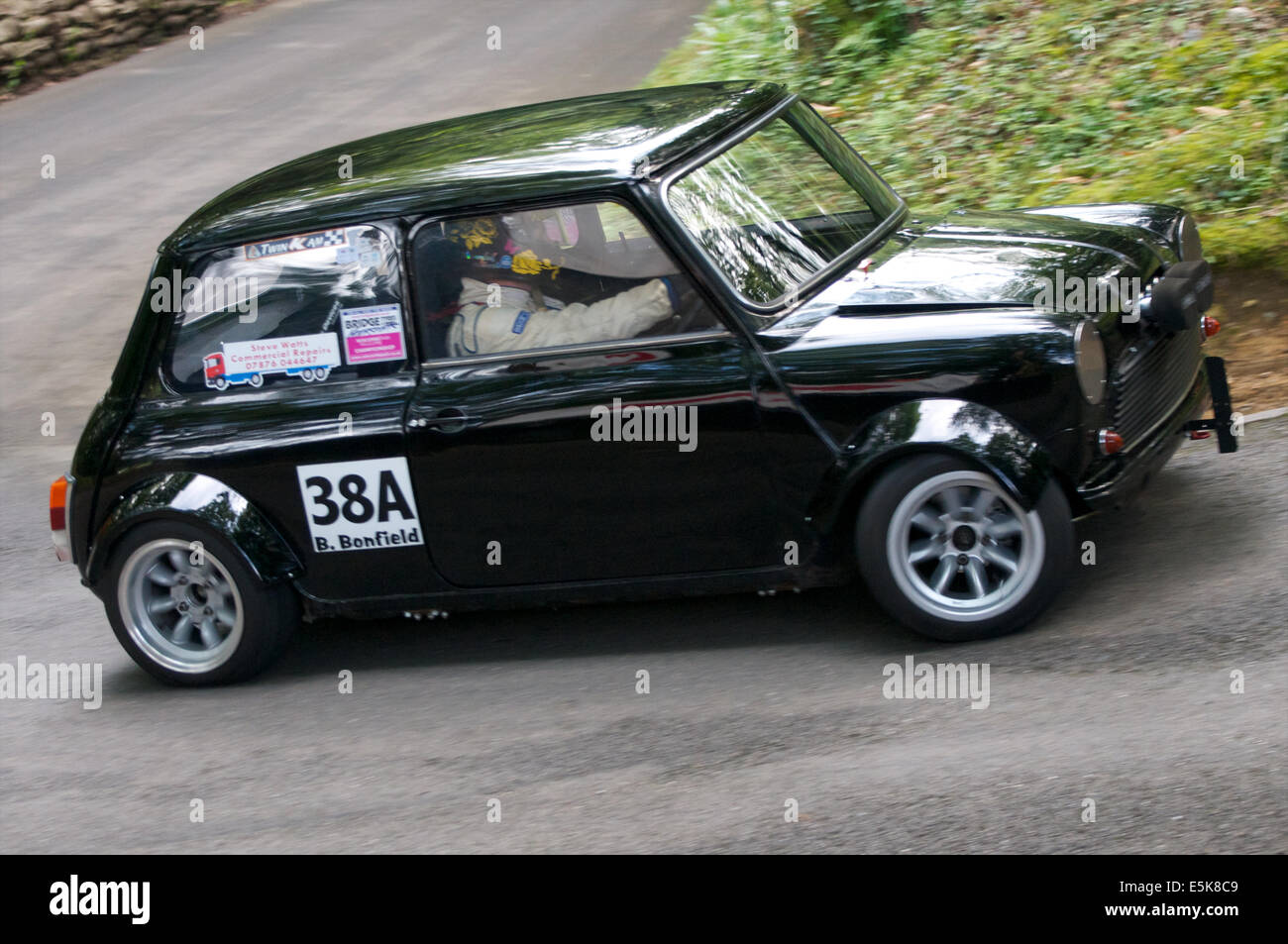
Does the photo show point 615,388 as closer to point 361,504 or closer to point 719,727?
point 361,504

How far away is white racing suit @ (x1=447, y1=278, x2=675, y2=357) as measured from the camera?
4.96 metres

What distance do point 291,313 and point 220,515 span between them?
2.47 ft

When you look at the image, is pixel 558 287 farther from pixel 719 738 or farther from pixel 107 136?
pixel 107 136

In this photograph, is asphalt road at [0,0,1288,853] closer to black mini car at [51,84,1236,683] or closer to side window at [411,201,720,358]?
black mini car at [51,84,1236,683]

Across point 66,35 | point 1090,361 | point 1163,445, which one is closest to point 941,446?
point 1090,361

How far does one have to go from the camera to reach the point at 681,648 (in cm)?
525

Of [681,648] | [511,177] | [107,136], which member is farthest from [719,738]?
[107,136]

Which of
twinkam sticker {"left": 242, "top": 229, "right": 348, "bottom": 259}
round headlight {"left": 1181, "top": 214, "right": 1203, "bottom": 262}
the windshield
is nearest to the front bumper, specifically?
round headlight {"left": 1181, "top": 214, "right": 1203, "bottom": 262}

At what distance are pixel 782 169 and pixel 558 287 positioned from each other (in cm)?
101

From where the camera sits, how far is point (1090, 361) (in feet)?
15.1

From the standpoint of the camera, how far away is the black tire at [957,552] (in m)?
4.59

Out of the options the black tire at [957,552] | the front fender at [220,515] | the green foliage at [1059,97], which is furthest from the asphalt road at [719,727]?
the green foliage at [1059,97]

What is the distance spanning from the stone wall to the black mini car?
541 inches
